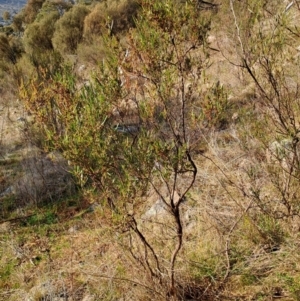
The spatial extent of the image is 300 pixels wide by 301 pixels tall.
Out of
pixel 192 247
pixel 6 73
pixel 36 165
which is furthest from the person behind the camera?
pixel 6 73

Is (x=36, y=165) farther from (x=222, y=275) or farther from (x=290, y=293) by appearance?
(x=290, y=293)

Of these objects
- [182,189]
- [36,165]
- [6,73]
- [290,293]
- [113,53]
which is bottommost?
[290,293]

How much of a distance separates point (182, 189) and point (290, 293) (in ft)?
5.51

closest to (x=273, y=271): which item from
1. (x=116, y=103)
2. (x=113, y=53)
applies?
(x=116, y=103)

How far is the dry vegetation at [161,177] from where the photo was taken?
210cm

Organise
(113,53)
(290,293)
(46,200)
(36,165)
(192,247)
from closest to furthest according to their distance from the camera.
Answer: (113,53), (290,293), (192,247), (46,200), (36,165)

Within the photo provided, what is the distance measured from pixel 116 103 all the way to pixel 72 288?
1998 mm

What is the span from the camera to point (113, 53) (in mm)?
2127

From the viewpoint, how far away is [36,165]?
239 inches

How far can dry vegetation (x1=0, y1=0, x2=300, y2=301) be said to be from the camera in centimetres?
210

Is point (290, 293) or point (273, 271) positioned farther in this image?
point (273, 271)

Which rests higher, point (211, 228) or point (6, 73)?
point (6, 73)

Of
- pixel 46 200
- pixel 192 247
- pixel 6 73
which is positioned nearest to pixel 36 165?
pixel 46 200

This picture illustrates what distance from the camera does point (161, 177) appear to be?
2.30 m
